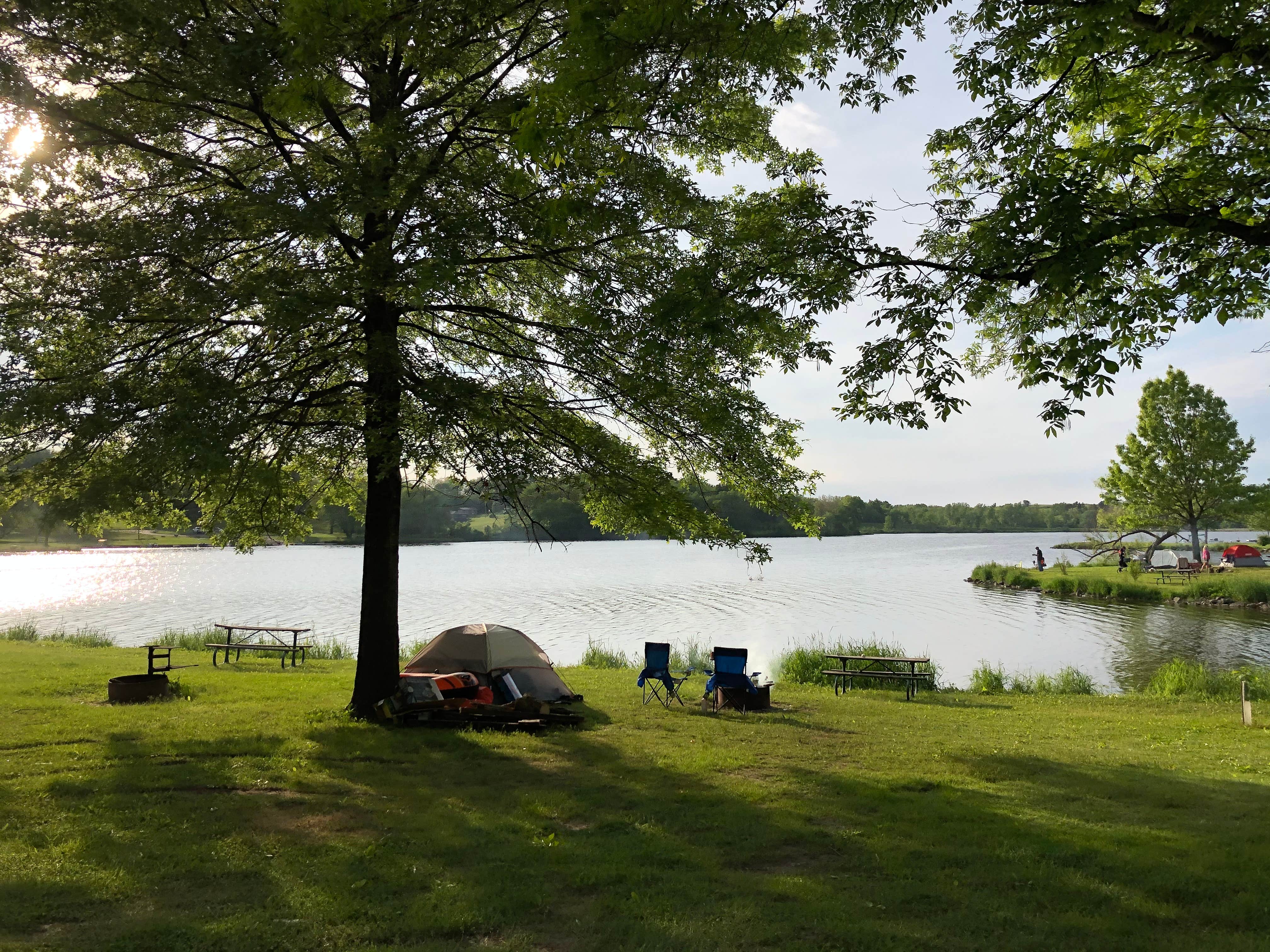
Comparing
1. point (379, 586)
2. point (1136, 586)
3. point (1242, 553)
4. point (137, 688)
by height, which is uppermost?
point (1242, 553)

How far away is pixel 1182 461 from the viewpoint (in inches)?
1560

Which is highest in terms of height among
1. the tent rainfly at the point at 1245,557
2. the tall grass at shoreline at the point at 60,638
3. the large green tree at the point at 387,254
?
the large green tree at the point at 387,254

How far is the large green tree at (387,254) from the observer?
7355mm

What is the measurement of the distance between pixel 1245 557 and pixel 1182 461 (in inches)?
310

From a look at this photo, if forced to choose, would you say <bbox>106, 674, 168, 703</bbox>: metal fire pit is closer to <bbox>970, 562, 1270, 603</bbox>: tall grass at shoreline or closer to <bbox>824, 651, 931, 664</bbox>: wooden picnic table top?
<bbox>824, 651, 931, 664</bbox>: wooden picnic table top

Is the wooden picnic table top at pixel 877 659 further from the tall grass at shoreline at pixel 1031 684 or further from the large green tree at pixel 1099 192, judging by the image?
the large green tree at pixel 1099 192

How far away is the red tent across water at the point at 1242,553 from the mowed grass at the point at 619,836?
131ft

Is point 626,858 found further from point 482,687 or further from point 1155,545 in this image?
point 1155,545

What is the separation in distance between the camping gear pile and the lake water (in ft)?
27.1

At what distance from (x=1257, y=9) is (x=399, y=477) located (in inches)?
389

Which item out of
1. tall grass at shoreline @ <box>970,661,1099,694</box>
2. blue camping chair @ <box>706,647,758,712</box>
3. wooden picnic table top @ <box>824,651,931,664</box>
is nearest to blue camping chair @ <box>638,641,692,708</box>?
blue camping chair @ <box>706,647,758,712</box>

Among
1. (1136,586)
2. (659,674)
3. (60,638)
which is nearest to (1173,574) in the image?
(1136,586)

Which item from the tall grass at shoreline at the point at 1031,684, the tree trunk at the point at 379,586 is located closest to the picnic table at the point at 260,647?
the tree trunk at the point at 379,586

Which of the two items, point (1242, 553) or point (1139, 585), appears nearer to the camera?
point (1139, 585)
